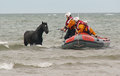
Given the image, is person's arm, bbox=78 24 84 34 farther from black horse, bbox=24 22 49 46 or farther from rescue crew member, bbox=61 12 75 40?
black horse, bbox=24 22 49 46

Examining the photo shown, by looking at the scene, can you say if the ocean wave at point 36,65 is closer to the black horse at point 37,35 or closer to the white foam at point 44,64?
the white foam at point 44,64

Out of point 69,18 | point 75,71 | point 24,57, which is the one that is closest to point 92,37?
point 69,18

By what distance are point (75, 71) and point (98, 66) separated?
980mm

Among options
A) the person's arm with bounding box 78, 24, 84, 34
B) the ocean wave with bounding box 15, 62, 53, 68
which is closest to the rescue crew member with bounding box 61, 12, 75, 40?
the person's arm with bounding box 78, 24, 84, 34

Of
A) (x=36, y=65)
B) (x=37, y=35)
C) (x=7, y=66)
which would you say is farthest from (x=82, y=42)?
(x=7, y=66)

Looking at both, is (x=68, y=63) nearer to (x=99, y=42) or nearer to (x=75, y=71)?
(x=75, y=71)

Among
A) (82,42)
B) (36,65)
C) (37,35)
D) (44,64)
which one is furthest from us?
(37,35)

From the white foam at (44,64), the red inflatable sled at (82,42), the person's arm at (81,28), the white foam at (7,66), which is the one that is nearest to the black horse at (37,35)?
the red inflatable sled at (82,42)

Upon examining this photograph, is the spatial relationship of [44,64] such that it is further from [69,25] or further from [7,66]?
[69,25]

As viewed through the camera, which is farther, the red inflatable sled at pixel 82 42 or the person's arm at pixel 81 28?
the person's arm at pixel 81 28

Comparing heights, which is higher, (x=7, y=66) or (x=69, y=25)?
(x=69, y=25)

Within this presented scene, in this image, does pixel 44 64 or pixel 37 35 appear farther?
pixel 37 35

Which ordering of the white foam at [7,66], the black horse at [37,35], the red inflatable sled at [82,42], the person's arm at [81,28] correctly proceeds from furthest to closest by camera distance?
the black horse at [37,35]
the person's arm at [81,28]
the red inflatable sled at [82,42]
the white foam at [7,66]

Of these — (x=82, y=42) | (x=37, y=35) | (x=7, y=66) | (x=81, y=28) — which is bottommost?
(x=7, y=66)
